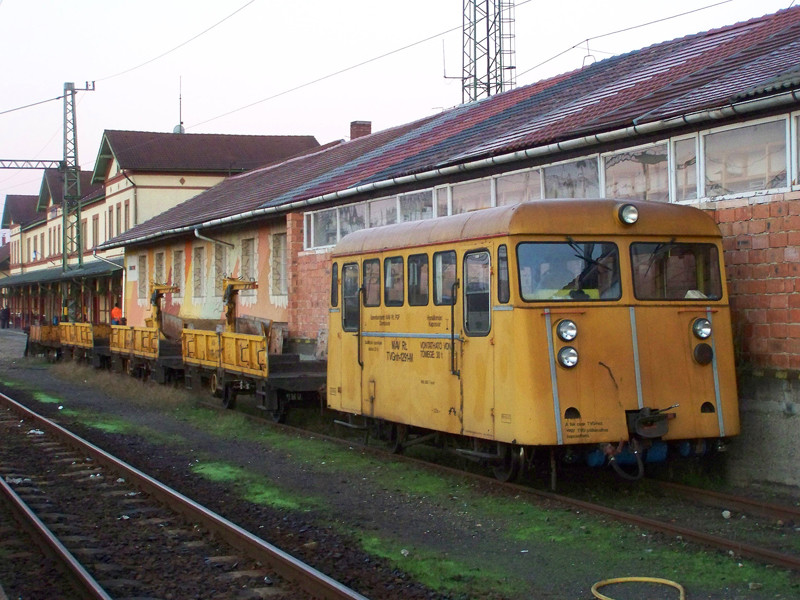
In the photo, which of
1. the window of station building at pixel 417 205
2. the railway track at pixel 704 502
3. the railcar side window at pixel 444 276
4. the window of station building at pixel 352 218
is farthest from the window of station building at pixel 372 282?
the window of station building at pixel 352 218

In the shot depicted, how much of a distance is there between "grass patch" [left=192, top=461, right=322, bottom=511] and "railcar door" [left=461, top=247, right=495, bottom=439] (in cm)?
167

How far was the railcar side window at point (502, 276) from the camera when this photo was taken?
863cm

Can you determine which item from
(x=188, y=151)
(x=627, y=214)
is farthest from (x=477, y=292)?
(x=188, y=151)

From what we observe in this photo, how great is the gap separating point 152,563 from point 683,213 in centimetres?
537

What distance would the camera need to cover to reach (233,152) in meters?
47.2

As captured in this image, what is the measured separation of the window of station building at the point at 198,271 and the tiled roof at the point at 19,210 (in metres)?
48.8

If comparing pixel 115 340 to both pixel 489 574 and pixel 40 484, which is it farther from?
pixel 489 574

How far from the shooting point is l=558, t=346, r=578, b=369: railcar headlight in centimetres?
840

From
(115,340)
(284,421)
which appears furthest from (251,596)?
(115,340)

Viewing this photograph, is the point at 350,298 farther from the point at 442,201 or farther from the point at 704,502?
the point at 704,502

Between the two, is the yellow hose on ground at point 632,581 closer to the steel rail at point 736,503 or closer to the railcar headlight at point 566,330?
the steel rail at point 736,503

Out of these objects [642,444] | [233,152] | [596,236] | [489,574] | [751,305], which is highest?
[233,152]

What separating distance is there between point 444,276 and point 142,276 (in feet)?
75.4

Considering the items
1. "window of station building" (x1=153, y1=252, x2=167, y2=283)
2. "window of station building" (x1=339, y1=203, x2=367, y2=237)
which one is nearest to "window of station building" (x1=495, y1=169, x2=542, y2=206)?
"window of station building" (x1=339, y1=203, x2=367, y2=237)
